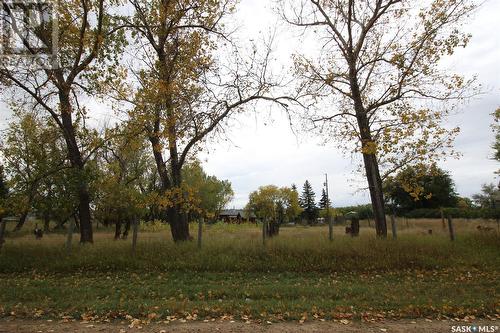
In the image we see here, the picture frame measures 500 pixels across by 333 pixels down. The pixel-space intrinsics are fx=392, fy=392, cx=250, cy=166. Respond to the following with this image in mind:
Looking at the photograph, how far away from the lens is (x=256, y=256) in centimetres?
1453

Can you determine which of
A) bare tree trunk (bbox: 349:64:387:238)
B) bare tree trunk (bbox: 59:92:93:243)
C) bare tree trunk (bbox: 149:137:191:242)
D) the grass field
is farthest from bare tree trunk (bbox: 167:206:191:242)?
bare tree trunk (bbox: 349:64:387:238)

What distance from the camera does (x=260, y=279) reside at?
1234 centimetres

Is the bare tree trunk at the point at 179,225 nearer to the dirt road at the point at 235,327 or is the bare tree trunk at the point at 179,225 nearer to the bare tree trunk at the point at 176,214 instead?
the bare tree trunk at the point at 176,214

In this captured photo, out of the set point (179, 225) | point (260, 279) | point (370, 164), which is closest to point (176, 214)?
point (179, 225)

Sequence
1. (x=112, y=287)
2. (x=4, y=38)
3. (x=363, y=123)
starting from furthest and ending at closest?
(x=363, y=123)
(x=4, y=38)
(x=112, y=287)

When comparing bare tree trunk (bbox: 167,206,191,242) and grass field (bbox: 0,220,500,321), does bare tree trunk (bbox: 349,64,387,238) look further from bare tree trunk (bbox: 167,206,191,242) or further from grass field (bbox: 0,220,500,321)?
bare tree trunk (bbox: 167,206,191,242)

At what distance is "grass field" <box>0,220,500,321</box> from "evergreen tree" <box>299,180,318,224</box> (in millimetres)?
81038

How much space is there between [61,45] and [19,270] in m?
9.15

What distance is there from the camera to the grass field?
8469mm

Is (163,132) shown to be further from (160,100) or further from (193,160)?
(193,160)

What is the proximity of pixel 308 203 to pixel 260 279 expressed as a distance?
89.9 metres

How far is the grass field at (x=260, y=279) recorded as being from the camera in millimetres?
8469

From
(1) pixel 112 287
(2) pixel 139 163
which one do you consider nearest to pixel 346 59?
(1) pixel 112 287

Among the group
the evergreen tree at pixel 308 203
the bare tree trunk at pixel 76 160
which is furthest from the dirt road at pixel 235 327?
the evergreen tree at pixel 308 203
